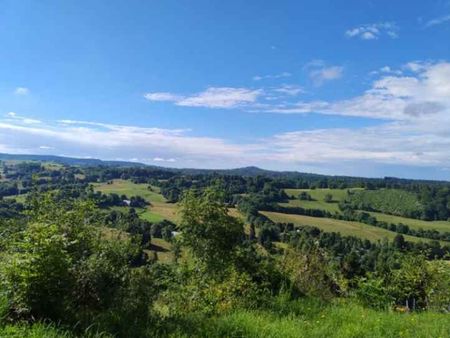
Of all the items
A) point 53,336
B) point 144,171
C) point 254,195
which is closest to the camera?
point 53,336

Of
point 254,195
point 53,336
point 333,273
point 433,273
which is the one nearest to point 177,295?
point 53,336

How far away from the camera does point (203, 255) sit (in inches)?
464

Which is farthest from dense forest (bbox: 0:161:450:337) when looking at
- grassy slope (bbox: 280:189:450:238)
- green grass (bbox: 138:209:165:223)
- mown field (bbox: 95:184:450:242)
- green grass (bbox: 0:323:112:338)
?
grassy slope (bbox: 280:189:450:238)

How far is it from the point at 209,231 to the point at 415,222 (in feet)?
323

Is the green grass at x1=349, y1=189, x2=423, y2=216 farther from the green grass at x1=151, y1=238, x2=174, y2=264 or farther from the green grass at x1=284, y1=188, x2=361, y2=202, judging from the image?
the green grass at x1=151, y1=238, x2=174, y2=264

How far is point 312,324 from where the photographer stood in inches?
293

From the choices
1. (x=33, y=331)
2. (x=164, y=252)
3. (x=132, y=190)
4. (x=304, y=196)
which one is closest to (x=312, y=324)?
(x=33, y=331)

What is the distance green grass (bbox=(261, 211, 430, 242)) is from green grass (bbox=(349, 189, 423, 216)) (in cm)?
2136

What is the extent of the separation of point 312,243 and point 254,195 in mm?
90296

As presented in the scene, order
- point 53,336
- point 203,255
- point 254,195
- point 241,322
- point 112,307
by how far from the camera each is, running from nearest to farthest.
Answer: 1. point 53,336
2. point 112,307
3. point 241,322
4. point 203,255
5. point 254,195

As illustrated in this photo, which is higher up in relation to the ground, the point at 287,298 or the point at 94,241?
the point at 94,241

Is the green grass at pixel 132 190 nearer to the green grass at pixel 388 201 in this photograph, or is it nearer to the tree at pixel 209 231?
the green grass at pixel 388 201

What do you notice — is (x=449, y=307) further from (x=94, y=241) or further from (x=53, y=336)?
(x=53, y=336)

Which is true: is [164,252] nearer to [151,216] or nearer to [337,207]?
[151,216]
